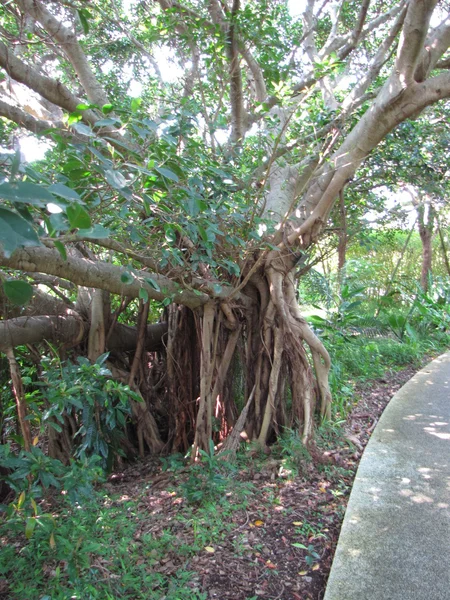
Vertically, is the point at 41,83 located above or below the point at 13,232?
above

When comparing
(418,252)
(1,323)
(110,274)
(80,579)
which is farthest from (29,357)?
(418,252)

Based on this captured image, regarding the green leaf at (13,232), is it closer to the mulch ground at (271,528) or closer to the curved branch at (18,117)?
the mulch ground at (271,528)

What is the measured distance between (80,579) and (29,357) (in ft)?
9.53

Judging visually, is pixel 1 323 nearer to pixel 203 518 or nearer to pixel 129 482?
pixel 129 482

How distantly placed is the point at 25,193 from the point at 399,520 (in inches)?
110

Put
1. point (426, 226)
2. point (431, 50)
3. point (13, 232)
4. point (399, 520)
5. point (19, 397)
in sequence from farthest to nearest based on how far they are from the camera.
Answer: point (426, 226) → point (431, 50) → point (19, 397) → point (399, 520) → point (13, 232)

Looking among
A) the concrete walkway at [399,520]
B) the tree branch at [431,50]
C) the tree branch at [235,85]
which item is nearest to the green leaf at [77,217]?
the concrete walkway at [399,520]

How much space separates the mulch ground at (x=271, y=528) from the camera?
2500 millimetres

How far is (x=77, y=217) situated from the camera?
115 centimetres

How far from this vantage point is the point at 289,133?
5898 mm

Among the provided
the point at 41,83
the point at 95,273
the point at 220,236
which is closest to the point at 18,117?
the point at 41,83

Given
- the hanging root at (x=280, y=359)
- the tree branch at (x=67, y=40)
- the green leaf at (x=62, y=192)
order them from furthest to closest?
the hanging root at (x=280, y=359)
the tree branch at (x=67, y=40)
the green leaf at (x=62, y=192)

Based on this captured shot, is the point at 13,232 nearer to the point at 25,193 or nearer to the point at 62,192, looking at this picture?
the point at 25,193

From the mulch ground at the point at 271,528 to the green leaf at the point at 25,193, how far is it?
2.21m
